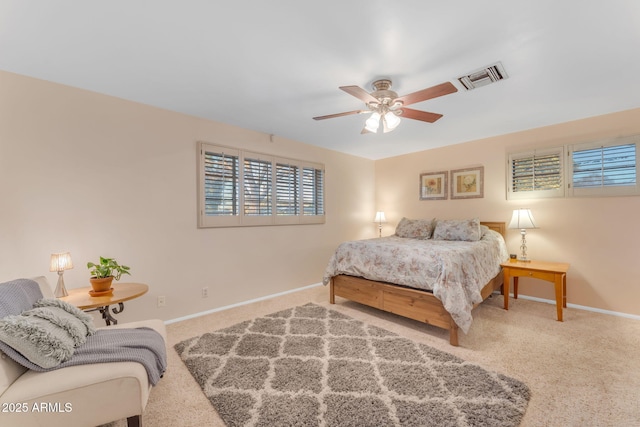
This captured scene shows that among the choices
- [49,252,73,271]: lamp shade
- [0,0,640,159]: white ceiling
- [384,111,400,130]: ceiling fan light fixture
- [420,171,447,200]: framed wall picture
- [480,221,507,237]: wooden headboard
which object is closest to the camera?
[0,0,640,159]: white ceiling

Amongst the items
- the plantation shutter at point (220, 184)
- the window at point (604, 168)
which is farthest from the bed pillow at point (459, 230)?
the plantation shutter at point (220, 184)

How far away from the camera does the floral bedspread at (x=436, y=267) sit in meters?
2.39

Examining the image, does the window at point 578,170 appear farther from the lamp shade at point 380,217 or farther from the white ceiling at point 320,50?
the lamp shade at point 380,217

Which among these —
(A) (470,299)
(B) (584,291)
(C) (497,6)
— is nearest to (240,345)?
(A) (470,299)

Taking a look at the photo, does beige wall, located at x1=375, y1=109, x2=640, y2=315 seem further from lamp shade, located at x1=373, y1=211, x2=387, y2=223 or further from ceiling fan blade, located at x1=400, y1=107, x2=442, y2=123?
ceiling fan blade, located at x1=400, y1=107, x2=442, y2=123

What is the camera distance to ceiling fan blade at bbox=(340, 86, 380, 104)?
6.29ft

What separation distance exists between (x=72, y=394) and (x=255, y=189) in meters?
2.73

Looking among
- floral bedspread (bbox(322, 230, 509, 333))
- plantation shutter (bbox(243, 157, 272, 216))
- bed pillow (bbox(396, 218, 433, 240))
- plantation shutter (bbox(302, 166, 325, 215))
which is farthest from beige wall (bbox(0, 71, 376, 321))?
bed pillow (bbox(396, 218, 433, 240))

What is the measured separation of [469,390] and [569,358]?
3.55ft

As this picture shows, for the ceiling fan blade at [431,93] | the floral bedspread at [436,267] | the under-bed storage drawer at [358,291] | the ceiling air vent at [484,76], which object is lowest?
the under-bed storage drawer at [358,291]

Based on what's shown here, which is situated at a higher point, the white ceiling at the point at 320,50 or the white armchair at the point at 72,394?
the white ceiling at the point at 320,50

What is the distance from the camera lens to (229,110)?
296 centimetres

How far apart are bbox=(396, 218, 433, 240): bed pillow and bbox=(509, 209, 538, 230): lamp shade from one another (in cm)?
106

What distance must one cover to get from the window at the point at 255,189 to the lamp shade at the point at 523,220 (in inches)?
106
